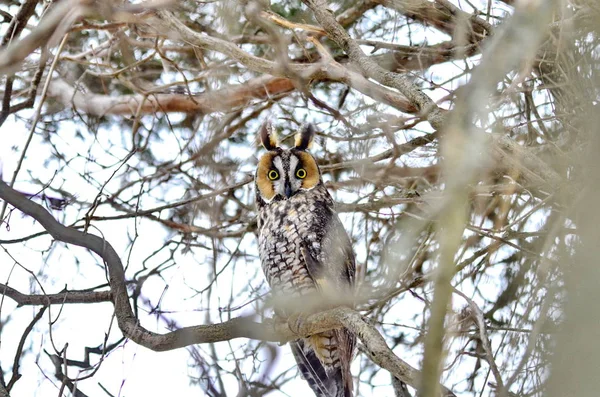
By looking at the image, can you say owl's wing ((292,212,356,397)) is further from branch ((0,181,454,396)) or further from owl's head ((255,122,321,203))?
branch ((0,181,454,396))

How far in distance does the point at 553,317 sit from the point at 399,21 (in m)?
2.32

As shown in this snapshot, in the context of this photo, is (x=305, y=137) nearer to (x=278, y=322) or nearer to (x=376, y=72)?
(x=376, y=72)

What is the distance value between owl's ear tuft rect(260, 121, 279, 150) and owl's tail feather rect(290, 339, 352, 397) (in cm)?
100

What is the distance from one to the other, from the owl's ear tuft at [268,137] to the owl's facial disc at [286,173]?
7 cm

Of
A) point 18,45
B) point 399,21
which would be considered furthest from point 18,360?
point 399,21

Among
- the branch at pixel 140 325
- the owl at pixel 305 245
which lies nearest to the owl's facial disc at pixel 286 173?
the owl at pixel 305 245

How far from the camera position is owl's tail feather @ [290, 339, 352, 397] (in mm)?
3656

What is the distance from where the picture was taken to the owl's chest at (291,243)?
3.58 meters

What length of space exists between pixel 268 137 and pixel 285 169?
0.21 meters

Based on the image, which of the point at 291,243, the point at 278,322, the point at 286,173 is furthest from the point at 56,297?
the point at 286,173

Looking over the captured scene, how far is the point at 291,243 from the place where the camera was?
3600mm

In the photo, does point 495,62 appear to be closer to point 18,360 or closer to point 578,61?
point 578,61

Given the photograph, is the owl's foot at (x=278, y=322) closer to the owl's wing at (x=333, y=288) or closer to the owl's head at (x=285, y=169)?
the owl's wing at (x=333, y=288)

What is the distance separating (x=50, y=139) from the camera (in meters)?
4.21
